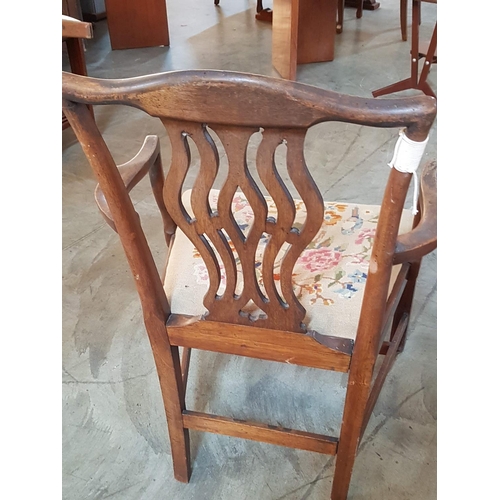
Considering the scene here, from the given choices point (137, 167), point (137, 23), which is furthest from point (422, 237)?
point (137, 23)

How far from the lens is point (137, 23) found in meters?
3.84

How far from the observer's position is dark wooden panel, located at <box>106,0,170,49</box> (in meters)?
3.81

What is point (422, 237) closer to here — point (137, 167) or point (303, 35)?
point (137, 167)

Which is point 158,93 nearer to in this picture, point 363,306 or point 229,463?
point 363,306

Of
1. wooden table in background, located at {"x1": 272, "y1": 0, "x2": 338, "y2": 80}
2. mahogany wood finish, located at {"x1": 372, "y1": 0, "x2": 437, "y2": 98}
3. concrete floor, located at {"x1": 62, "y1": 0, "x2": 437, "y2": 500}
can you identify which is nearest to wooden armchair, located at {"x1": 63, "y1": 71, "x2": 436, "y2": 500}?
concrete floor, located at {"x1": 62, "y1": 0, "x2": 437, "y2": 500}

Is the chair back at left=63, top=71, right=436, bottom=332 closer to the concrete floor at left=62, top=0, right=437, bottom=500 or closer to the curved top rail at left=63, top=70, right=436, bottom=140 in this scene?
the curved top rail at left=63, top=70, right=436, bottom=140

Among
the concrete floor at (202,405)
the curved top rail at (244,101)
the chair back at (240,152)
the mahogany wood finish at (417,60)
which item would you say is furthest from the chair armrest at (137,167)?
the mahogany wood finish at (417,60)

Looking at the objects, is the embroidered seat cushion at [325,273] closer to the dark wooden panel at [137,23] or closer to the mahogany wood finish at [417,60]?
the mahogany wood finish at [417,60]

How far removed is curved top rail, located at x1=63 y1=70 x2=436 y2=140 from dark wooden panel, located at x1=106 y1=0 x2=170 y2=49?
3545 millimetres

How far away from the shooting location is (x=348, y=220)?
44.8 inches

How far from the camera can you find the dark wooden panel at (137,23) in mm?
3810

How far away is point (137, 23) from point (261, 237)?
3440 mm

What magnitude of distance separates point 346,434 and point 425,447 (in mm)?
374

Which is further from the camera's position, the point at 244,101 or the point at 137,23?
the point at 137,23
